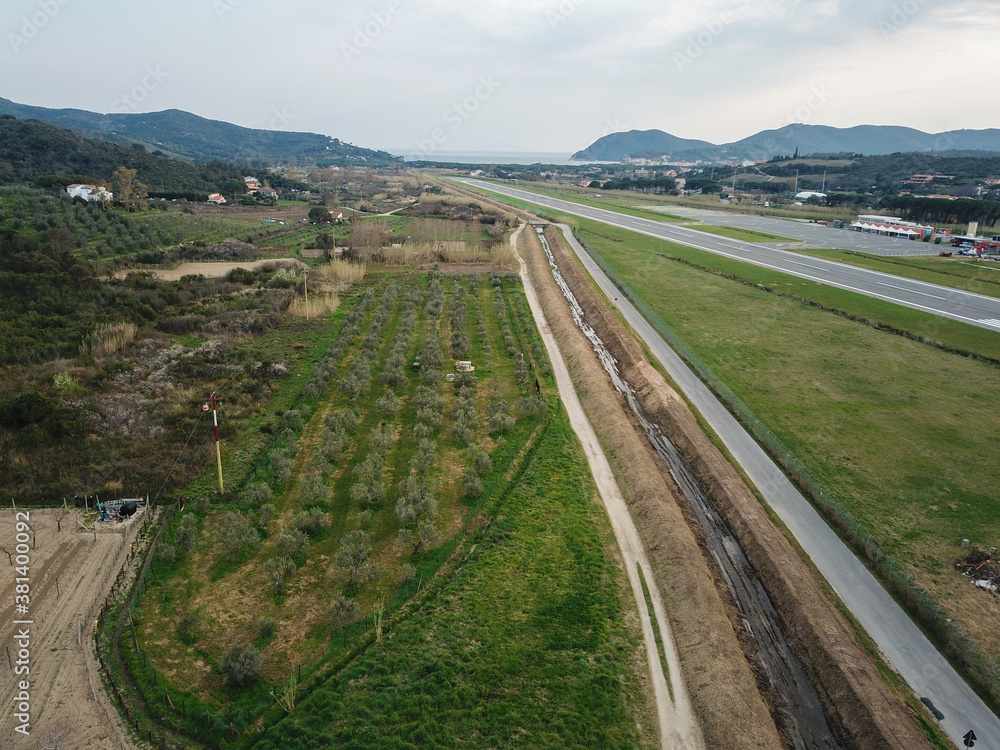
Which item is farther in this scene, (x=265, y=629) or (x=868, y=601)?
(x=868, y=601)

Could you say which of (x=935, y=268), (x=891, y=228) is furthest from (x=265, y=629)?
(x=891, y=228)

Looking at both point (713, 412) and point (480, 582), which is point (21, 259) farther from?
point (713, 412)

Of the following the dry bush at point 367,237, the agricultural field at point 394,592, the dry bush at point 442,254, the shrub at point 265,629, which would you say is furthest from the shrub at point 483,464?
the dry bush at point 367,237

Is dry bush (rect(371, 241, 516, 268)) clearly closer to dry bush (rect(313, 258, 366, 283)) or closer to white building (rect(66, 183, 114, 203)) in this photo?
dry bush (rect(313, 258, 366, 283))

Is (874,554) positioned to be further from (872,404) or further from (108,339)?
(108,339)

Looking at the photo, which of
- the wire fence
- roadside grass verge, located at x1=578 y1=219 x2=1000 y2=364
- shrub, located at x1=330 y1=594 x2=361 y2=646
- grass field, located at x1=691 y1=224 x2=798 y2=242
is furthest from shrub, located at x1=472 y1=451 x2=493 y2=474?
grass field, located at x1=691 y1=224 x2=798 y2=242
